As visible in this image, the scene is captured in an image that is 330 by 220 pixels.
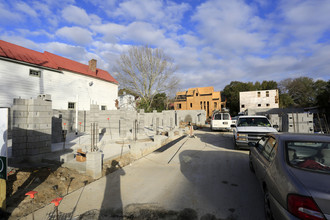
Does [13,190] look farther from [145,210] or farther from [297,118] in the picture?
[297,118]

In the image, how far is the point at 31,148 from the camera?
18.5 ft

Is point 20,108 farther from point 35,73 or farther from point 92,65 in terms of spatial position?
point 92,65

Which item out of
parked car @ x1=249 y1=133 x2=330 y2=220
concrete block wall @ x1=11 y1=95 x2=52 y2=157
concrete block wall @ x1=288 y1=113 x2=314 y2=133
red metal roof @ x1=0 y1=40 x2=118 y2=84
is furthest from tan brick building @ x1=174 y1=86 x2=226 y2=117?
parked car @ x1=249 y1=133 x2=330 y2=220

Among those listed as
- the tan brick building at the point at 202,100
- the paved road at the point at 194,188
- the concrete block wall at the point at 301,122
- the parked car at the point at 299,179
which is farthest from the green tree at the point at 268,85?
the parked car at the point at 299,179

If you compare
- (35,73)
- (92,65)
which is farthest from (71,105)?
(92,65)

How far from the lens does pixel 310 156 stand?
288cm

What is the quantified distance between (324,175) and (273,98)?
40.0m

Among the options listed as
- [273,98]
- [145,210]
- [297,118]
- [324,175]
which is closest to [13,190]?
[145,210]

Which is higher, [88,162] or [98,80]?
[98,80]

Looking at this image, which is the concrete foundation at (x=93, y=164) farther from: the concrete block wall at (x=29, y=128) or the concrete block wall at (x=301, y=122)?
the concrete block wall at (x=301, y=122)

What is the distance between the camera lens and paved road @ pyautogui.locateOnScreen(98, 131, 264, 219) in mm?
3377

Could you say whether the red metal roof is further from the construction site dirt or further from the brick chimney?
the construction site dirt

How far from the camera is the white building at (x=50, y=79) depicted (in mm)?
13883

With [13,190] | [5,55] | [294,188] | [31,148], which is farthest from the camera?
[5,55]
